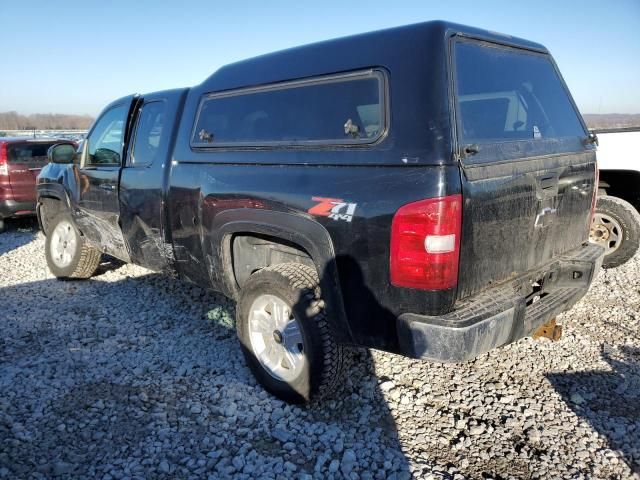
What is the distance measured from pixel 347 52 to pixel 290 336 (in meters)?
1.70

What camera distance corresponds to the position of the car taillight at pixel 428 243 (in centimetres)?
221

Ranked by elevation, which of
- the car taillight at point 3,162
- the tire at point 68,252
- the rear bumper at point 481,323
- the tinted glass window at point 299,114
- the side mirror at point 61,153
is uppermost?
the tinted glass window at point 299,114

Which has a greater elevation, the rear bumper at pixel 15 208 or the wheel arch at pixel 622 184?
the wheel arch at pixel 622 184

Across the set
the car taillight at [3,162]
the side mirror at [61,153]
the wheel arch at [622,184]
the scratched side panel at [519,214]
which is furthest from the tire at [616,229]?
the car taillight at [3,162]

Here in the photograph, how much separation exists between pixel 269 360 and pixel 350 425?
69 centimetres

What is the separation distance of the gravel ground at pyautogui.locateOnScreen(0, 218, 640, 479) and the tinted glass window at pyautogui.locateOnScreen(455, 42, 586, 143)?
1.64 metres

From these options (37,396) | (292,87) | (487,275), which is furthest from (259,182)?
(37,396)

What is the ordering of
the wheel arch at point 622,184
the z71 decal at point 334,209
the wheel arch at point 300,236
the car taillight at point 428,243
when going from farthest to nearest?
the wheel arch at point 622,184
the wheel arch at point 300,236
the z71 decal at point 334,209
the car taillight at point 428,243

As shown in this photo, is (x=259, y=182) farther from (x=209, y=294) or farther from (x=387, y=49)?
(x=209, y=294)

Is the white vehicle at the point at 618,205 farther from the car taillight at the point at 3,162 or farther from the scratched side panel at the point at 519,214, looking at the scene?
the car taillight at the point at 3,162

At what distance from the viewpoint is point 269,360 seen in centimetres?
322

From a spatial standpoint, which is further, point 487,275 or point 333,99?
point 333,99

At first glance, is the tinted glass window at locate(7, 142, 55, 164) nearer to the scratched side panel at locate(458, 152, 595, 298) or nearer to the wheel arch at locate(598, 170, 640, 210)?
the scratched side panel at locate(458, 152, 595, 298)

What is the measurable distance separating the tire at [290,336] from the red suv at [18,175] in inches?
264
